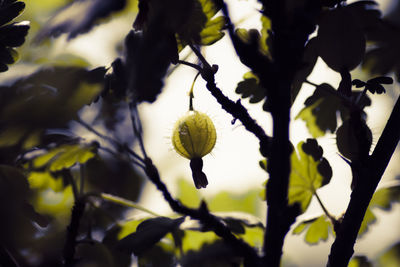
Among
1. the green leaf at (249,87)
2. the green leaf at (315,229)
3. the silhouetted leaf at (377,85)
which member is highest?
the silhouetted leaf at (377,85)

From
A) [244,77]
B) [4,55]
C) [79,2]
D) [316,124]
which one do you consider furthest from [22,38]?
[316,124]

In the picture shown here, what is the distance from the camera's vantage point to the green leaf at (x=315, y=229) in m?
1.13

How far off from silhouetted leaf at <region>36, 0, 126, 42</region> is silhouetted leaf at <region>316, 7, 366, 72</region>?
1.34 feet

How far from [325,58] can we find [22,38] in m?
0.69

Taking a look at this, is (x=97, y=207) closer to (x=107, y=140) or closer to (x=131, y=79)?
(x=107, y=140)

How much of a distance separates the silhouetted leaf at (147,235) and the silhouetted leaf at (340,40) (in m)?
0.46

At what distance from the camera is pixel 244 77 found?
1.11 meters

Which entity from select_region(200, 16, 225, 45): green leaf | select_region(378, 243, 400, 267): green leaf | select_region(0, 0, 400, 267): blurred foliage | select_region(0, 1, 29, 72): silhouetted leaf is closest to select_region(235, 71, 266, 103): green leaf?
select_region(0, 0, 400, 267): blurred foliage

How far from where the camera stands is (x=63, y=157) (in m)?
0.99

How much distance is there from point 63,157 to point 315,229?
2.32 ft

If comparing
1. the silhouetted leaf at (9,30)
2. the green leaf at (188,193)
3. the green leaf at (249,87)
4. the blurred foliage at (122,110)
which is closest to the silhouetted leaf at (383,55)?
the blurred foliage at (122,110)

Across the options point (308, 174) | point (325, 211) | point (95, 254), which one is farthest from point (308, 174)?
point (95, 254)

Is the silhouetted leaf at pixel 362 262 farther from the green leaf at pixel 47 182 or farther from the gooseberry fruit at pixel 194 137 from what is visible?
the green leaf at pixel 47 182

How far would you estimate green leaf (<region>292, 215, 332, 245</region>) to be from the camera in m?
1.13
